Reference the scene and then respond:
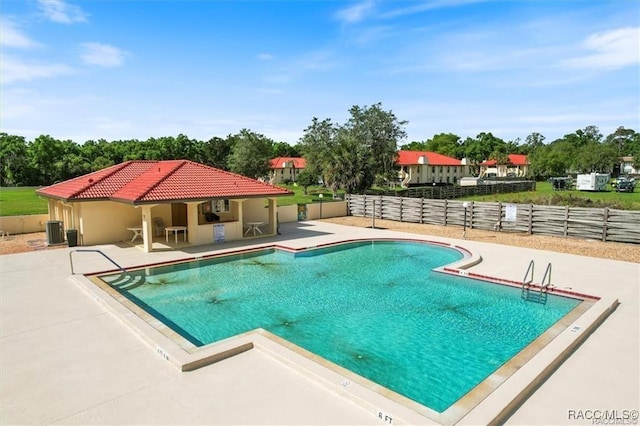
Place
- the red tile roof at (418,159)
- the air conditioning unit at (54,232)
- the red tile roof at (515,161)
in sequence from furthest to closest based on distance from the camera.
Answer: the red tile roof at (515,161) → the red tile roof at (418,159) → the air conditioning unit at (54,232)

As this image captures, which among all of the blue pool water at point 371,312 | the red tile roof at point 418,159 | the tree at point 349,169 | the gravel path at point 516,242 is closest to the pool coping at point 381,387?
the blue pool water at point 371,312

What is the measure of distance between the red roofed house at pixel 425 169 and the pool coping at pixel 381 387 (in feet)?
184

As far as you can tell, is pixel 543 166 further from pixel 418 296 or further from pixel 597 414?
pixel 597 414

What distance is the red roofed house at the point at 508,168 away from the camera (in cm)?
8981

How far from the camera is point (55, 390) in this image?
611 cm

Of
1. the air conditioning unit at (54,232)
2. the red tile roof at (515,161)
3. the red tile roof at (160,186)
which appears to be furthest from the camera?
the red tile roof at (515,161)

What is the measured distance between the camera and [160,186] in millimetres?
17547

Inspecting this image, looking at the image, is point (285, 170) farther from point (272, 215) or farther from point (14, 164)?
point (272, 215)

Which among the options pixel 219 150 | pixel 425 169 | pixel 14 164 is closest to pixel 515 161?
pixel 425 169

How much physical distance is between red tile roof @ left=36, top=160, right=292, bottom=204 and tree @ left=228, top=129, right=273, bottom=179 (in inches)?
1073

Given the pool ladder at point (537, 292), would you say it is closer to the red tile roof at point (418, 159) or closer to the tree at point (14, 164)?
the red tile roof at point (418, 159)

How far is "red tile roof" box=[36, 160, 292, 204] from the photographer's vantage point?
1703cm

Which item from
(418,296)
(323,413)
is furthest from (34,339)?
(418,296)

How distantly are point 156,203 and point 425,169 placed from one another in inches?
2265
